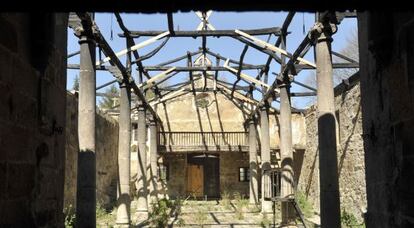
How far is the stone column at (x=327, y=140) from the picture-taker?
789 centimetres

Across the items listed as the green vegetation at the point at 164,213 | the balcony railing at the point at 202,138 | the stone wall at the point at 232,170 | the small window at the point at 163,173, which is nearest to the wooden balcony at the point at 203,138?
the balcony railing at the point at 202,138

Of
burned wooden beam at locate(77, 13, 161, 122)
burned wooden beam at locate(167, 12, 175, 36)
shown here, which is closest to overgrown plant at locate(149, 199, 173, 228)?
burned wooden beam at locate(77, 13, 161, 122)

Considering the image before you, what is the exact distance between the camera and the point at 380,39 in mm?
3223

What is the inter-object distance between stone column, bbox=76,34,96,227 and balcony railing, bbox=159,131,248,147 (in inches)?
623

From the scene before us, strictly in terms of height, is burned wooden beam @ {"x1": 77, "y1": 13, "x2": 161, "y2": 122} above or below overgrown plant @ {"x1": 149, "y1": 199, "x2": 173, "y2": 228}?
above

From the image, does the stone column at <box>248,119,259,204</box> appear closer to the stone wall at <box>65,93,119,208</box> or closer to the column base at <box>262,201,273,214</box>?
the column base at <box>262,201,273,214</box>

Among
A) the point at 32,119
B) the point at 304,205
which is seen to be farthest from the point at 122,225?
the point at 32,119

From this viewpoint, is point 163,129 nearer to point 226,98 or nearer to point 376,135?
point 226,98

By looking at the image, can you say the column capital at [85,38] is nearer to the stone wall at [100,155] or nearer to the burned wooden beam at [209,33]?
the burned wooden beam at [209,33]

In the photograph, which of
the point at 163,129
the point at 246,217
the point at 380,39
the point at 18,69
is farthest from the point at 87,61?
the point at 163,129

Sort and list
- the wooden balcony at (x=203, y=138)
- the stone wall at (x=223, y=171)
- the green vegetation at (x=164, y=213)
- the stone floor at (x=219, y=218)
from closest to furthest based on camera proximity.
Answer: the stone floor at (x=219, y=218) → the green vegetation at (x=164, y=213) → the wooden balcony at (x=203, y=138) → the stone wall at (x=223, y=171)

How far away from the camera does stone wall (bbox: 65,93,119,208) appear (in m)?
14.2

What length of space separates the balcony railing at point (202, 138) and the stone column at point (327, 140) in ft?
52.6

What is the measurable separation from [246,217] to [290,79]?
5975 millimetres
